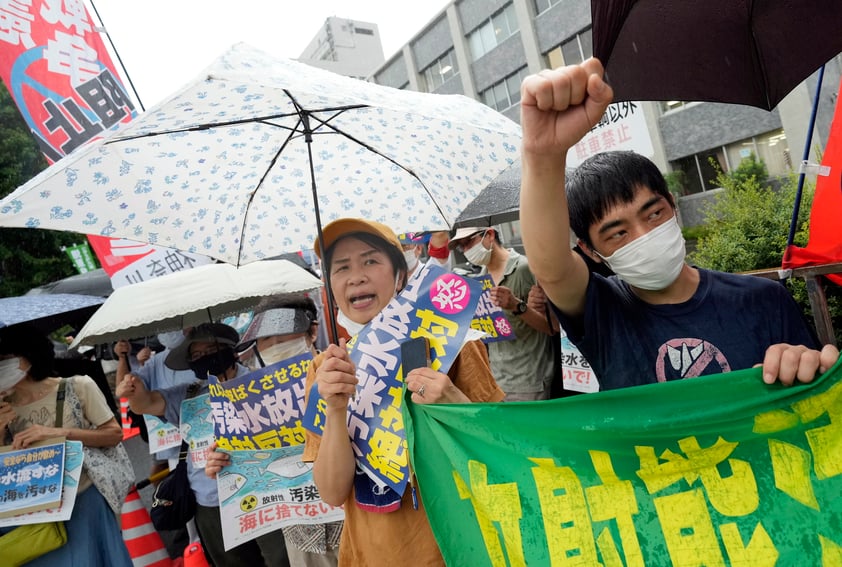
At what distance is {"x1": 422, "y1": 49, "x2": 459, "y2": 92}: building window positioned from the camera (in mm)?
25969

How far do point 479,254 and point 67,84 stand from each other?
4.61m

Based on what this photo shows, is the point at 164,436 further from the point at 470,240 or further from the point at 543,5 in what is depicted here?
the point at 543,5

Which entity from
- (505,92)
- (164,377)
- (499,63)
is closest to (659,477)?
(164,377)

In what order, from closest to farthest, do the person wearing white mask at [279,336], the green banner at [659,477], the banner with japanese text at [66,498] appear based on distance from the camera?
1. the green banner at [659,477]
2. the banner with japanese text at [66,498]
3. the person wearing white mask at [279,336]

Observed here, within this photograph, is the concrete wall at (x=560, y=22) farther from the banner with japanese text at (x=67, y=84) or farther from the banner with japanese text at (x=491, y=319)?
the banner with japanese text at (x=491, y=319)

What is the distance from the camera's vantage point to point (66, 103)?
17.0ft

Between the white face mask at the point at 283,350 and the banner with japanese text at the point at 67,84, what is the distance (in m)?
2.33

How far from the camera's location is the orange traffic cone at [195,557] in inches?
138

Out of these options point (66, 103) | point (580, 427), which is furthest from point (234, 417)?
point (66, 103)

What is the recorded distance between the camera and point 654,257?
1.52 meters

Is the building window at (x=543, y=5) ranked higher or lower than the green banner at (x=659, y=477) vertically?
higher

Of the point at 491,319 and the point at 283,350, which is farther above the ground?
the point at 283,350

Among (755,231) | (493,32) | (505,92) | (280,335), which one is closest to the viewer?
(280,335)

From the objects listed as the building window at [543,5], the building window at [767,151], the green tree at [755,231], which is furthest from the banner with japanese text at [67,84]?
the building window at [543,5]
